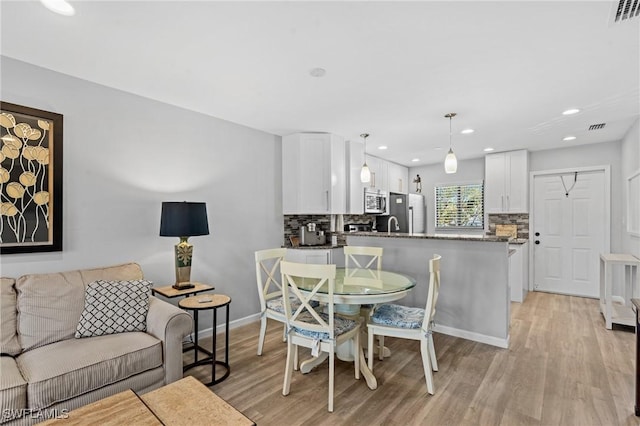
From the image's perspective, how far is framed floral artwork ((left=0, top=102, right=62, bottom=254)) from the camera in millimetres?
2285

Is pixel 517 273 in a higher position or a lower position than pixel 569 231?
lower

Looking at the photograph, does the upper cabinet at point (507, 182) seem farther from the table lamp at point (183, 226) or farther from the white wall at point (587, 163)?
the table lamp at point (183, 226)

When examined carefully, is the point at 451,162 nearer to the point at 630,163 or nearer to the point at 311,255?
the point at 311,255

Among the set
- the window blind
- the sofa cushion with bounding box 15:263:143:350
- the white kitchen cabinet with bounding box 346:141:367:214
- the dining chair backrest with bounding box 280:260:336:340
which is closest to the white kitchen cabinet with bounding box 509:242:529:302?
the window blind

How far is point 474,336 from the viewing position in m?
3.34

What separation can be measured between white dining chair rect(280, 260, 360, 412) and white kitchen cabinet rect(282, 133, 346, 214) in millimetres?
1925

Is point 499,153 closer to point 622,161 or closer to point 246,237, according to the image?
A: point 622,161

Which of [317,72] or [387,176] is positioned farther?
[387,176]

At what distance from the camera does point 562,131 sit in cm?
419

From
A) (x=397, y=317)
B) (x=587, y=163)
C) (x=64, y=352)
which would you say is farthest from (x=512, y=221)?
(x=64, y=352)

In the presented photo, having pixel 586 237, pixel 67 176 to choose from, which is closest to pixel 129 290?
pixel 67 176

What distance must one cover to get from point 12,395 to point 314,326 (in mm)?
1687

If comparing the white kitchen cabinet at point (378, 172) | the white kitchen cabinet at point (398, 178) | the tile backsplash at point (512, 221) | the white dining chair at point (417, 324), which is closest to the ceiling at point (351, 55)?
the white dining chair at point (417, 324)

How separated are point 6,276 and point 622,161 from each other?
7232 millimetres
